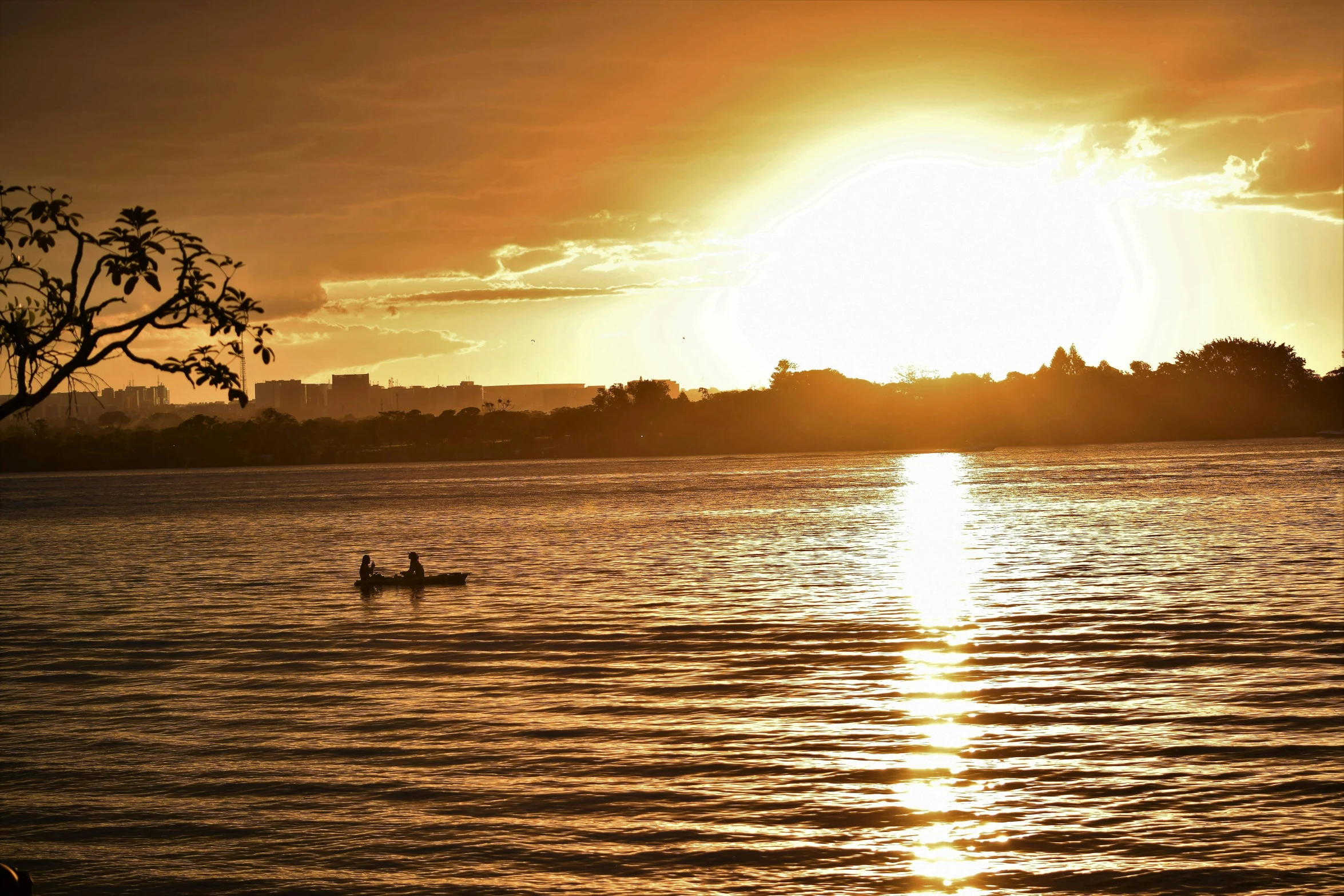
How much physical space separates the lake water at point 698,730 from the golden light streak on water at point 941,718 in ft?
0.29

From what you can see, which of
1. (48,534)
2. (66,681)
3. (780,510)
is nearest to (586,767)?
(66,681)

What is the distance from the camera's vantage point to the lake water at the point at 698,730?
14.0 meters

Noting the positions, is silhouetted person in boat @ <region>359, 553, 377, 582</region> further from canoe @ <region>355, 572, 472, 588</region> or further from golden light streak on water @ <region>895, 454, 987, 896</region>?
golden light streak on water @ <region>895, 454, 987, 896</region>

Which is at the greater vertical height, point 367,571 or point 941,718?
point 367,571

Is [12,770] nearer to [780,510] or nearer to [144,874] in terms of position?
[144,874]

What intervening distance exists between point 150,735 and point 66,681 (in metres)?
7.90

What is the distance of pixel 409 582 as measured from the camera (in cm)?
4450

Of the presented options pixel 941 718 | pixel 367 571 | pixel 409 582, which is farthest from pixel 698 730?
pixel 367 571

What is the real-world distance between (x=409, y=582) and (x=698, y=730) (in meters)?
26.6

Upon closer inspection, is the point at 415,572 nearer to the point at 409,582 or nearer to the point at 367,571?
the point at 409,582

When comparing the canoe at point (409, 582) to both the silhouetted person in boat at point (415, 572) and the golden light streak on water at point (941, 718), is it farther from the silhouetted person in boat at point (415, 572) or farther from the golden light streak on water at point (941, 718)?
the golden light streak on water at point (941, 718)

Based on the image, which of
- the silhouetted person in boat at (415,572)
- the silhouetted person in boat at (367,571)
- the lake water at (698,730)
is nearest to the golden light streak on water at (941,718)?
the lake water at (698,730)

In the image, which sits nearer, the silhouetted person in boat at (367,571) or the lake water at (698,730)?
the lake water at (698,730)

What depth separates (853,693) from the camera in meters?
23.2
